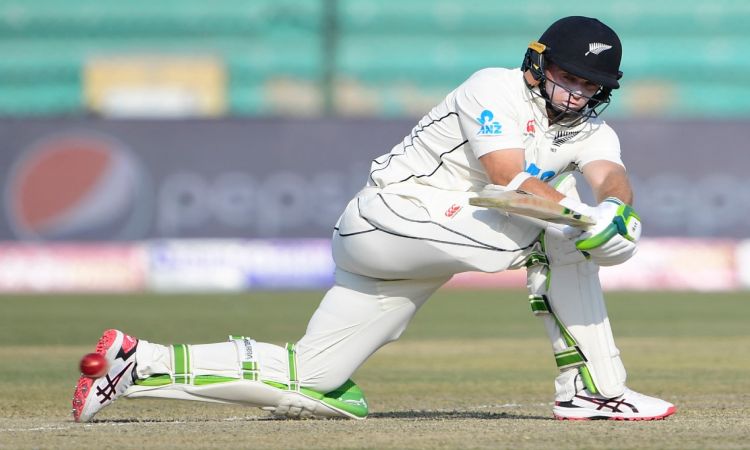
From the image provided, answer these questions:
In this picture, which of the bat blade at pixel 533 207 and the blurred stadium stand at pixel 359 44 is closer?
the bat blade at pixel 533 207

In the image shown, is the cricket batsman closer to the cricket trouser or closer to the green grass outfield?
the cricket trouser

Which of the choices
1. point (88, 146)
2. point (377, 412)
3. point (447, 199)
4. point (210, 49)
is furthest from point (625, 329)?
point (210, 49)

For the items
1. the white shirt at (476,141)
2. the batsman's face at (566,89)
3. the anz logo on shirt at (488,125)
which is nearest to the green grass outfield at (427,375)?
the white shirt at (476,141)

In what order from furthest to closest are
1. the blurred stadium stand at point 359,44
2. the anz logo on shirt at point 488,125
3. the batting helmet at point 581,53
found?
the blurred stadium stand at point 359,44 < the batting helmet at point 581,53 < the anz logo on shirt at point 488,125

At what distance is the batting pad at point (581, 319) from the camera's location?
15.1 ft

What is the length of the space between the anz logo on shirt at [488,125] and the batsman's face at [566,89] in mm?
260

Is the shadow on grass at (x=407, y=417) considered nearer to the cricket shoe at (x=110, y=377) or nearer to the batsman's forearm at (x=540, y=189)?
the cricket shoe at (x=110, y=377)

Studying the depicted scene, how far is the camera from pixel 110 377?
4.46 meters

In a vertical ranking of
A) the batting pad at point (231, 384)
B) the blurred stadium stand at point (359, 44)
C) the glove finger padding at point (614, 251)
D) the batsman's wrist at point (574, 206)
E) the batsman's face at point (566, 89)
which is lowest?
the batting pad at point (231, 384)

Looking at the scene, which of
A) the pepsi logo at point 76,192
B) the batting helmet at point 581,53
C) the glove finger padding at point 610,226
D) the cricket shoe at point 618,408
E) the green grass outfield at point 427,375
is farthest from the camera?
the pepsi logo at point 76,192

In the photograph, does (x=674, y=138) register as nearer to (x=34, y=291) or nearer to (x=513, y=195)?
(x=34, y=291)

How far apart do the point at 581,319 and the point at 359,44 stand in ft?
44.4

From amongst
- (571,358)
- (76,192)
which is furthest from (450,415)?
(76,192)

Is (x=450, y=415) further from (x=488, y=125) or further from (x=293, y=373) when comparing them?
(x=488, y=125)
